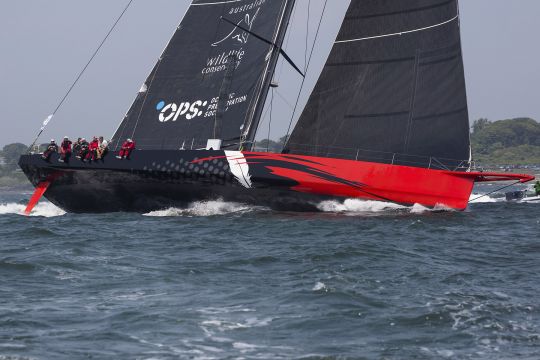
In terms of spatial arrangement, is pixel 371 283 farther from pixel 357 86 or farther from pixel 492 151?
pixel 492 151

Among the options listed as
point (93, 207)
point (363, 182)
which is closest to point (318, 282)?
point (363, 182)

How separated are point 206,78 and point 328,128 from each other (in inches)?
128

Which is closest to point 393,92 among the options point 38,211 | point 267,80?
point 267,80

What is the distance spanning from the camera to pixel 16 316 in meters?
9.45

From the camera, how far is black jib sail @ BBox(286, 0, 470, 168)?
20391mm

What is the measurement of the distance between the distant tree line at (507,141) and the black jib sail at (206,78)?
12814 centimetres

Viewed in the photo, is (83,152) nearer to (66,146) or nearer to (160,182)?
(66,146)

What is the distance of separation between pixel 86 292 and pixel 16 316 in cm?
143

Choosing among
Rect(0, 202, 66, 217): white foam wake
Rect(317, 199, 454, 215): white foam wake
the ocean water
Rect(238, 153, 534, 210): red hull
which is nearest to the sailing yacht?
Rect(238, 153, 534, 210): red hull

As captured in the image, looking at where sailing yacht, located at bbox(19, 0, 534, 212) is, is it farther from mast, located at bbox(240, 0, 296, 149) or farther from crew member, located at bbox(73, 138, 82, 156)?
crew member, located at bbox(73, 138, 82, 156)

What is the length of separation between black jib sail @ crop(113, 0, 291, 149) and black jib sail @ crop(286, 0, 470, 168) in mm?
1503

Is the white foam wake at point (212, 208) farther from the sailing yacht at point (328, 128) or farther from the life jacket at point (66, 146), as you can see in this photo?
the life jacket at point (66, 146)

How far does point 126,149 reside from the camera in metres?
20.1

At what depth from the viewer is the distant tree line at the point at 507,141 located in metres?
148
